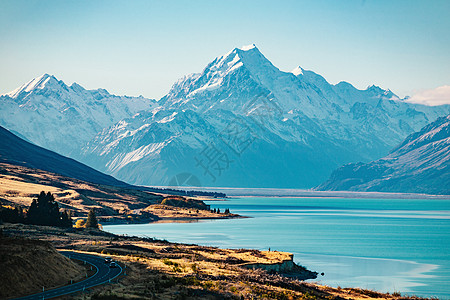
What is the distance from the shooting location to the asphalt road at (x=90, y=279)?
2368 inches

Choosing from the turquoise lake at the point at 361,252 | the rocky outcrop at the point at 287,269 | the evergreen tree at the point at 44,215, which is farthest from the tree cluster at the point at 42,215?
the rocky outcrop at the point at 287,269

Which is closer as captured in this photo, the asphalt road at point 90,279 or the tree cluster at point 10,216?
the asphalt road at point 90,279

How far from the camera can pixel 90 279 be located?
69.3m

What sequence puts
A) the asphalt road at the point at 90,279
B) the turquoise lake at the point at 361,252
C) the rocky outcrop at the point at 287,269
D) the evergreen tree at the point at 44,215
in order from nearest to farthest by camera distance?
the asphalt road at the point at 90,279, the rocky outcrop at the point at 287,269, the turquoise lake at the point at 361,252, the evergreen tree at the point at 44,215

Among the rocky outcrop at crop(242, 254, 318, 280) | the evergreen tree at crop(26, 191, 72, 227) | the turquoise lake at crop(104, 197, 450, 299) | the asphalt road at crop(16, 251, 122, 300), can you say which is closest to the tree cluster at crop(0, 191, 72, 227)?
the evergreen tree at crop(26, 191, 72, 227)

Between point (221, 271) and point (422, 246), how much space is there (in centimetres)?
9132

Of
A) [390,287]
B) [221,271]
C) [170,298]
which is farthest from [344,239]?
[170,298]

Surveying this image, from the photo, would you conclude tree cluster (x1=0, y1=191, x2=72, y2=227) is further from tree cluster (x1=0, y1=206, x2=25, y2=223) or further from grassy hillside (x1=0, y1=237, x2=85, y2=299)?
grassy hillside (x1=0, y1=237, x2=85, y2=299)

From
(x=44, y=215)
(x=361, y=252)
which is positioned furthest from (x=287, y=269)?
(x=44, y=215)

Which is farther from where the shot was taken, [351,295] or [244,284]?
[351,295]

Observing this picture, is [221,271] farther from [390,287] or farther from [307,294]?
[390,287]

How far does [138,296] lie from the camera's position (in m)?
61.7

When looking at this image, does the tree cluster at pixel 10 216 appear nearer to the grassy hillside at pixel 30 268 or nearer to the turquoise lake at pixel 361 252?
the turquoise lake at pixel 361 252

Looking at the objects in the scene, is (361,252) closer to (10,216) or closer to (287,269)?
(287,269)
